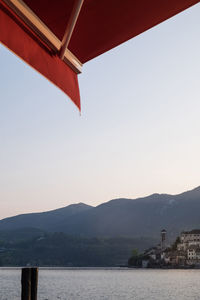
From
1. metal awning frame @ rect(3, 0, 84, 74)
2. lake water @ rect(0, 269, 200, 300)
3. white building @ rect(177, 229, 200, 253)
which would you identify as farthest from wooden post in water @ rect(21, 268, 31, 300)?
white building @ rect(177, 229, 200, 253)

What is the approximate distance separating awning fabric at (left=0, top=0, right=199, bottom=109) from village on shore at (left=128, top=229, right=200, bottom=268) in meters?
175

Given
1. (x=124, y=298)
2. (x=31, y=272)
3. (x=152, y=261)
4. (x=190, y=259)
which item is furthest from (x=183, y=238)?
(x=31, y=272)

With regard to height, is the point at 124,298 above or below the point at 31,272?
below

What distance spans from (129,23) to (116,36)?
0.16m

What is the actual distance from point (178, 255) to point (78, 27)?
185216 millimetres

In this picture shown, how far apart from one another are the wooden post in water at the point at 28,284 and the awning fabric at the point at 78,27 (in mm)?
7606

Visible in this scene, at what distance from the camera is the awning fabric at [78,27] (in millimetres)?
2072

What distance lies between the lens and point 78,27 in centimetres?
247

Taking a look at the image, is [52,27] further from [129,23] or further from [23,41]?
[129,23]

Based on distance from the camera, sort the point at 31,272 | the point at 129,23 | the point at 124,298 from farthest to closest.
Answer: the point at 124,298, the point at 31,272, the point at 129,23

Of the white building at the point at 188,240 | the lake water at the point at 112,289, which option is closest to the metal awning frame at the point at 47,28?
the lake water at the point at 112,289

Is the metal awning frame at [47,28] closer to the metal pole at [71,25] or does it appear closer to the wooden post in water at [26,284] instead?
the metal pole at [71,25]

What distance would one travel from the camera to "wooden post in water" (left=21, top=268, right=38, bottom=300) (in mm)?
9323

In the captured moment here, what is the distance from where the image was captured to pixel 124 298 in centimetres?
6412
